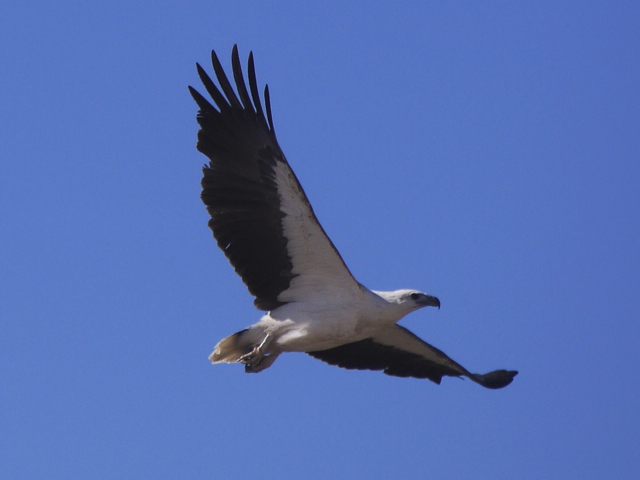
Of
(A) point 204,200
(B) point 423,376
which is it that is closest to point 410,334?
(B) point 423,376

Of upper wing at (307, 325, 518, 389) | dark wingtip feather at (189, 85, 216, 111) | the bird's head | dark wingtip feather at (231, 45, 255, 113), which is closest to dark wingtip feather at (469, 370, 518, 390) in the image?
upper wing at (307, 325, 518, 389)

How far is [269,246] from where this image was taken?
12641 mm

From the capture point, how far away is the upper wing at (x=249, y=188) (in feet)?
40.4

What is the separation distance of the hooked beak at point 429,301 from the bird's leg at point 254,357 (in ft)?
6.50

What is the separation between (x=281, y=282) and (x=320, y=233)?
0.92 meters

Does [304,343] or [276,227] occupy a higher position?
[276,227]

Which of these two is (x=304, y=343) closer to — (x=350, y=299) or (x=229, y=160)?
(x=350, y=299)

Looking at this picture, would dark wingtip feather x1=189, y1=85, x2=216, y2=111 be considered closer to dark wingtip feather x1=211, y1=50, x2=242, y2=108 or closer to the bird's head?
dark wingtip feather x1=211, y1=50, x2=242, y2=108

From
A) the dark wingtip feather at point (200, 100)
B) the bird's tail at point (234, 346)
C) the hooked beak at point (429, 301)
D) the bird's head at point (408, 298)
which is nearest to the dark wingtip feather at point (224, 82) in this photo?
the dark wingtip feather at point (200, 100)

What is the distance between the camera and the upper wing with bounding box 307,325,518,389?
14.5 meters

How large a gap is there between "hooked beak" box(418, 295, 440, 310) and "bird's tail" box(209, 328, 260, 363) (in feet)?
6.90

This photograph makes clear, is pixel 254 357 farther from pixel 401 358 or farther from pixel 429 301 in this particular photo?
pixel 401 358

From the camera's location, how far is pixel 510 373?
49.5ft

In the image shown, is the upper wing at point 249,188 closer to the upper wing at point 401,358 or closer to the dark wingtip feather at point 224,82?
the dark wingtip feather at point 224,82
